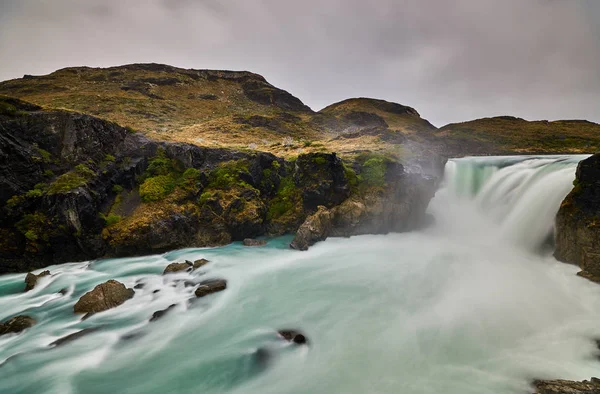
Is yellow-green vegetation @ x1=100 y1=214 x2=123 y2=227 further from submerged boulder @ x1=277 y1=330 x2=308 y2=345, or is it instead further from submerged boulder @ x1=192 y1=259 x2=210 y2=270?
submerged boulder @ x1=277 y1=330 x2=308 y2=345

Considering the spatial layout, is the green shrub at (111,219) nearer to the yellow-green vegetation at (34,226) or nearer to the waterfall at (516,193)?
the yellow-green vegetation at (34,226)

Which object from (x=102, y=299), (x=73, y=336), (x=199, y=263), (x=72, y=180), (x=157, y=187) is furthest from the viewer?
(x=157, y=187)

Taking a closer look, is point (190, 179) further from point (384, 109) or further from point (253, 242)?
point (384, 109)

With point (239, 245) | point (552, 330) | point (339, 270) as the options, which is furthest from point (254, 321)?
point (552, 330)

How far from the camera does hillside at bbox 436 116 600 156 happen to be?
52.5 metres

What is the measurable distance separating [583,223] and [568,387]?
1058 centimetres

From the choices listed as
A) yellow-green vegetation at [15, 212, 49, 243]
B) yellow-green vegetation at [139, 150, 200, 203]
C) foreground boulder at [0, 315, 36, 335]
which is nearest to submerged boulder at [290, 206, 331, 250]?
yellow-green vegetation at [139, 150, 200, 203]

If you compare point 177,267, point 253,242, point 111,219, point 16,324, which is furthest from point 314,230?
point 16,324

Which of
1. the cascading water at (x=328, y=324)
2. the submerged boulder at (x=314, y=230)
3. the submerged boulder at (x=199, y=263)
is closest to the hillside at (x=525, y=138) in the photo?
the submerged boulder at (x=314, y=230)

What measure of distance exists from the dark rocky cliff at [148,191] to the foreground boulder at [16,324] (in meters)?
6.09

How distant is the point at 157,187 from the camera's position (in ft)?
58.2

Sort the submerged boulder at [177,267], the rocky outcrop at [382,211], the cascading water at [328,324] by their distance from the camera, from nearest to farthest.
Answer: the cascading water at [328,324] < the submerged boulder at [177,267] < the rocky outcrop at [382,211]

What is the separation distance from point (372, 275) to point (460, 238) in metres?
10.1

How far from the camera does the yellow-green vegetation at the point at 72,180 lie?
47.4 ft
